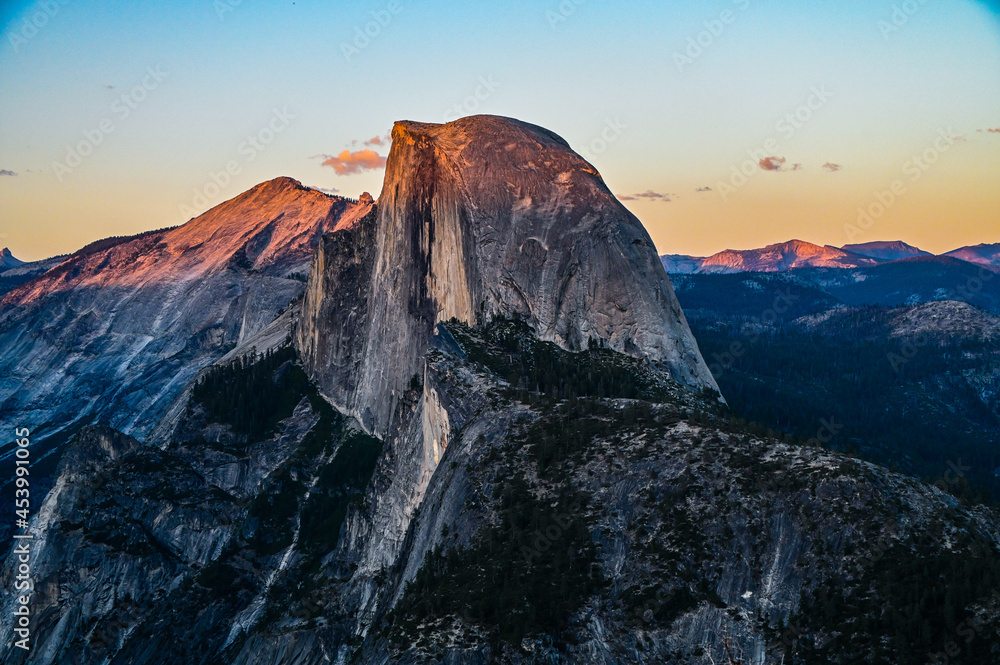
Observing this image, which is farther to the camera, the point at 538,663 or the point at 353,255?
the point at 353,255

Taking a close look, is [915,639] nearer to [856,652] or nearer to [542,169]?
[856,652]

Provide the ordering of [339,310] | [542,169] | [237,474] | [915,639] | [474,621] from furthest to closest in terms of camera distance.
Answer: [339,310], [237,474], [542,169], [474,621], [915,639]

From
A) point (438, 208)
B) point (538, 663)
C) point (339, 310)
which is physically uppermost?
point (438, 208)

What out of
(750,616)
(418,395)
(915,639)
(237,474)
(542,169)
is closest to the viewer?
(915,639)

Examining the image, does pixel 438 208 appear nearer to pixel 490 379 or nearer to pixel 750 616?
pixel 490 379

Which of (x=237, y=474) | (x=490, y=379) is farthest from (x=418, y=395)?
(x=237, y=474)

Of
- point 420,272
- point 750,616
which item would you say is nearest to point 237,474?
point 420,272

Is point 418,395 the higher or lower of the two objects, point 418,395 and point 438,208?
the lower
